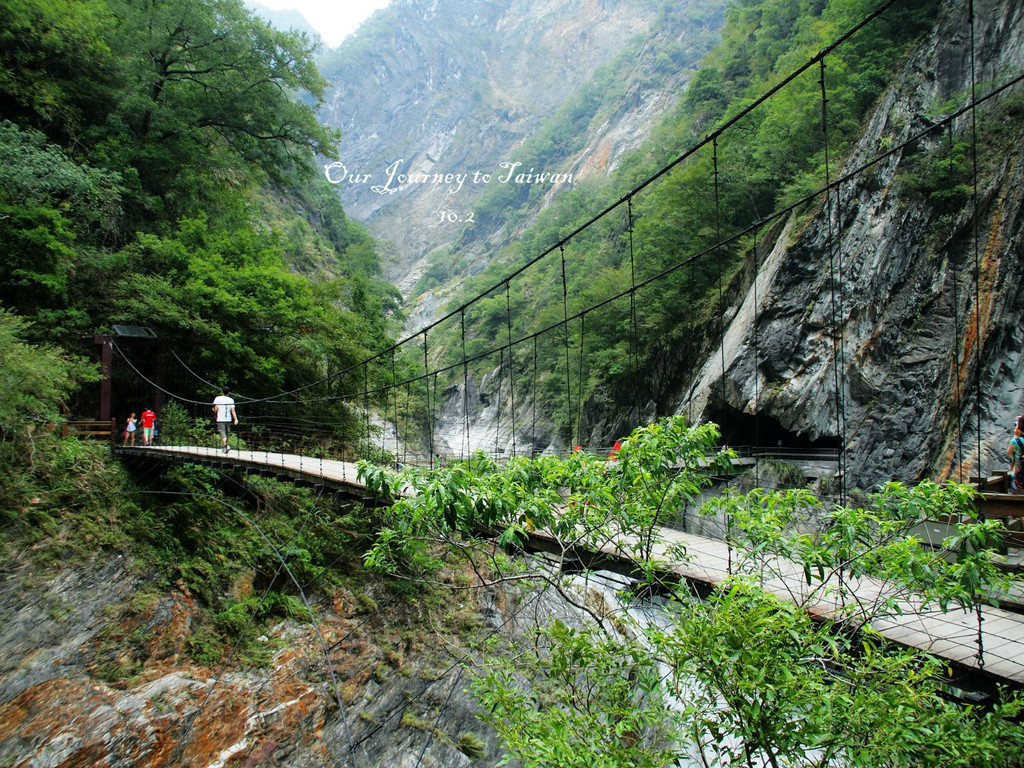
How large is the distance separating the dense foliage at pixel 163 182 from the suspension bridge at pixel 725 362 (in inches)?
25.7

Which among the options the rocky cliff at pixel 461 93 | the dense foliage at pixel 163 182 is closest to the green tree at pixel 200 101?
the dense foliage at pixel 163 182

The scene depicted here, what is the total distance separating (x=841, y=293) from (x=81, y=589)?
32.7 feet

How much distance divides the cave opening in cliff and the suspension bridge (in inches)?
1.6

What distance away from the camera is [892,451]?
271 inches

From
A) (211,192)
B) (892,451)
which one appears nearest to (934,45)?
(892,451)

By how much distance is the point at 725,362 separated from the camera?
348 inches

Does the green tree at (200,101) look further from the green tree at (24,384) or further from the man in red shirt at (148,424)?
the green tree at (24,384)

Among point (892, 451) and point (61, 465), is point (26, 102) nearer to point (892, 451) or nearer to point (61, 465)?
point (61, 465)

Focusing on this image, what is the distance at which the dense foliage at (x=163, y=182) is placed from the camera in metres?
7.07

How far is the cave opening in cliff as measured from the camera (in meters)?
7.90

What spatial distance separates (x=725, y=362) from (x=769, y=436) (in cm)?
139

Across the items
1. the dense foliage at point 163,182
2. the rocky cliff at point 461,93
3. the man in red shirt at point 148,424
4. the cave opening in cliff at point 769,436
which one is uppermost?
the rocky cliff at point 461,93

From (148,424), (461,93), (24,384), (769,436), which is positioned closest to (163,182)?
(148,424)

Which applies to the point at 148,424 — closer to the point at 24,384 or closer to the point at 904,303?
the point at 24,384
